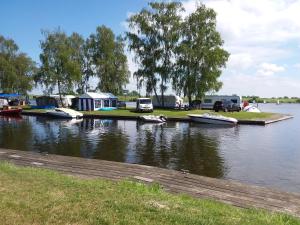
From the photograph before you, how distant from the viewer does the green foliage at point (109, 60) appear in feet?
251

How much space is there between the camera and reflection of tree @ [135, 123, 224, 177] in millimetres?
20798

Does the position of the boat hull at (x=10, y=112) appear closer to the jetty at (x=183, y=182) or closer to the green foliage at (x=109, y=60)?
the green foliage at (x=109, y=60)

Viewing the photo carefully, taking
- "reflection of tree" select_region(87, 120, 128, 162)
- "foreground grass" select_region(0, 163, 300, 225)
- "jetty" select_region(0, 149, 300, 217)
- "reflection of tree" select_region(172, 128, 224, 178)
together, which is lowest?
"reflection of tree" select_region(172, 128, 224, 178)

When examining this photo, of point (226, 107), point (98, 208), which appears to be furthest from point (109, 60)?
point (98, 208)

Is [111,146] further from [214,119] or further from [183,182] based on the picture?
[214,119]

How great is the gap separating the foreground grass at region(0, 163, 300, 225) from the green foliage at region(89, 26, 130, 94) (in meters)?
67.8

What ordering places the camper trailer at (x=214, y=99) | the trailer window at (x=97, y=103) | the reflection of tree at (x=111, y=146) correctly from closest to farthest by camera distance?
the reflection of tree at (x=111, y=146) < the trailer window at (x=97, y=103) < the camper trailer at (x=214, y=99)

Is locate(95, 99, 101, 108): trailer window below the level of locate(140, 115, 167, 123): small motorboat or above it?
above

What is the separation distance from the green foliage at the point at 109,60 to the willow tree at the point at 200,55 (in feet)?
52.1

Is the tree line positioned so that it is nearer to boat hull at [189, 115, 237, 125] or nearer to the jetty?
boat hull at [189, 115, 237, 125]

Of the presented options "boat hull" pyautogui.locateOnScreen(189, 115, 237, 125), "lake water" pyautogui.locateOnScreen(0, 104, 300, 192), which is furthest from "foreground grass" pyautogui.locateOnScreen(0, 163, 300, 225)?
"boat hull" pyautogui.locateOnScreen(189, 115, 237, 125)

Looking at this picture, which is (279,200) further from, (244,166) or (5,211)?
(244,166)

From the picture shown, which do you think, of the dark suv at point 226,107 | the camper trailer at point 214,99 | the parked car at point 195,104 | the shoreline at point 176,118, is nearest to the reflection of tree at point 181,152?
the shoreline at point 176,118

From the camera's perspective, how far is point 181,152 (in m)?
25.6
